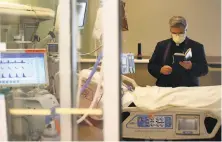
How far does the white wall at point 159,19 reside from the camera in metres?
3.46

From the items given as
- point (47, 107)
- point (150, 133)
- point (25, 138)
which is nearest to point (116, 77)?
point (47, 107)

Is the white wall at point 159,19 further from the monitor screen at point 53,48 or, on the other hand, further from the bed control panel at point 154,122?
the monitor screen at point 53,48

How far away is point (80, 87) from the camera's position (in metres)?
1.60

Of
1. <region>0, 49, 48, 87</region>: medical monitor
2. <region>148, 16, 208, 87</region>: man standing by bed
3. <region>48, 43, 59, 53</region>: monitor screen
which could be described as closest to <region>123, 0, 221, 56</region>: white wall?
<region>148, 16, 208, 87</region>: man standing by bed

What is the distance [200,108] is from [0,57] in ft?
4.16

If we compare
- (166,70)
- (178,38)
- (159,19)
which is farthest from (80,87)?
(159,19)

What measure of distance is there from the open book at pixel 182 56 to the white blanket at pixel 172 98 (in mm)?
269

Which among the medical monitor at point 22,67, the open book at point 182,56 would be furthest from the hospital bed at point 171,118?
the medical monitor at point 22,67

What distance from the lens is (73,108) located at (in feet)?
5.05

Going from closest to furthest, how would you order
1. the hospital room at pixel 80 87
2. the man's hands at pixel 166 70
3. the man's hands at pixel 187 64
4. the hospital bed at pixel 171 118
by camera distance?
the hospital room at pixel 80 87 → the hospital bed at pixel 171 118 → the man's hands at pixel 187 64 → the man's hands at pixel 166 70

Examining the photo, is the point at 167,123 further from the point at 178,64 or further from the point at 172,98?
the point at 178,64

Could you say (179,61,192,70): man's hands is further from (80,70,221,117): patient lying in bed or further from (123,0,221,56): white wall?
(123,0,221,56): white wall

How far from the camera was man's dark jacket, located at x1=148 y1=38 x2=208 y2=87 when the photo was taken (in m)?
2.38

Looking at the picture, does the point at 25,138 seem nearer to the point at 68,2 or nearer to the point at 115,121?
the point at 115,121
